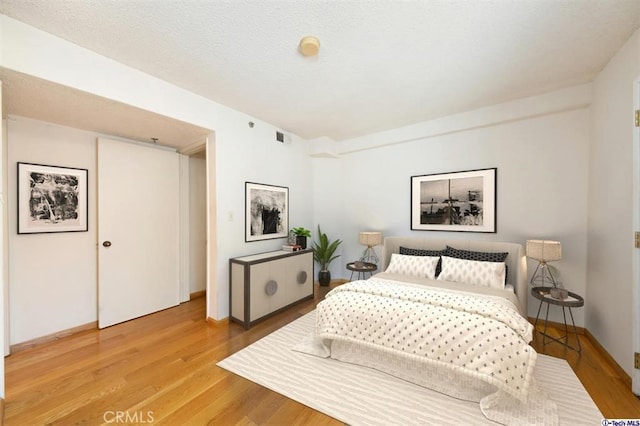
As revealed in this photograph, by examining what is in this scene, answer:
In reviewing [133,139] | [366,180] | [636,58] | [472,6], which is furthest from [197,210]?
[636,58]

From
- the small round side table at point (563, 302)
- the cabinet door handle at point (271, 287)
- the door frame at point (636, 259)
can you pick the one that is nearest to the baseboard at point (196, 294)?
the cabinet door handle at point (271, 287)

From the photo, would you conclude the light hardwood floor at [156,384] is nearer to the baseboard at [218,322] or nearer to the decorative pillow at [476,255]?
the baseboard at [218,322]

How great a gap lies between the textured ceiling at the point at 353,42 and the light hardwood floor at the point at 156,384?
9.00 ft

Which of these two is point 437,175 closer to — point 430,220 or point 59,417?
point 430,220

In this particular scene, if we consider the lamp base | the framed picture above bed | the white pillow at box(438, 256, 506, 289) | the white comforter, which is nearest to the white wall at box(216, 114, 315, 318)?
the lamp base

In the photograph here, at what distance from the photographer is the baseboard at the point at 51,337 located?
2420 millimetres

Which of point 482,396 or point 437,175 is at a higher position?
point 437,175

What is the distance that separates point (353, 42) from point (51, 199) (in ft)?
11.6

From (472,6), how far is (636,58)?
1.45 meters

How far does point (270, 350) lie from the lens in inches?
93.8

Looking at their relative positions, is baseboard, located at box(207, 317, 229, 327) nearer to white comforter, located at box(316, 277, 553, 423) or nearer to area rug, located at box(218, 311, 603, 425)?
area rug, located at box(218, 311, 603, 425)

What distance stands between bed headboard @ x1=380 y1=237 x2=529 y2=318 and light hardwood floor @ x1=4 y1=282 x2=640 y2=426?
0.62 meters

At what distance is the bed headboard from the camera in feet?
9.09

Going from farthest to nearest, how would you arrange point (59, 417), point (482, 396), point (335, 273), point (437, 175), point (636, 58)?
point (335, 273) → point (437, 175) → point (636, 58) → point (482, 396) → point (59, 417)
